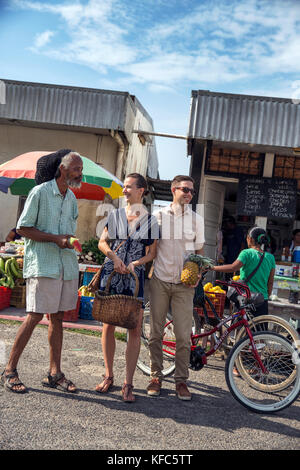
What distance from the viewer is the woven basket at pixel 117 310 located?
408 centimetres

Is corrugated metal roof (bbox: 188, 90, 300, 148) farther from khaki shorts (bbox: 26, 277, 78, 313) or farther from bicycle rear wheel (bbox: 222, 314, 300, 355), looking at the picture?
khaki shorts (bbox: 26, 277, 78, 313)

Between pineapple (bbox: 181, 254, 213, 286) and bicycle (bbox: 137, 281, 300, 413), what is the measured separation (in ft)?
2.14

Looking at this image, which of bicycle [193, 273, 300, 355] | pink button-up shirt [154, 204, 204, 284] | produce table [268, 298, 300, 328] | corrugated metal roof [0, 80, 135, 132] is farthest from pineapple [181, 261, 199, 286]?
corrugated metal roof [0, 80, 135, 132]

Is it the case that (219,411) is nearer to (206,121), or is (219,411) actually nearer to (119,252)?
(119,252)

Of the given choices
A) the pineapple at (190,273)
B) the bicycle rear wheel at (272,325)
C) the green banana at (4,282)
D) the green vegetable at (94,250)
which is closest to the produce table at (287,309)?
the bicycle rear wheel at (272,325)

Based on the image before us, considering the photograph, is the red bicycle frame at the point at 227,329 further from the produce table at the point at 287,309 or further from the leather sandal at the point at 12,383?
the leather sandal at the point at 12,383

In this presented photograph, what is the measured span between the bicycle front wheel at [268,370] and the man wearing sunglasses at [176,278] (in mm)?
485

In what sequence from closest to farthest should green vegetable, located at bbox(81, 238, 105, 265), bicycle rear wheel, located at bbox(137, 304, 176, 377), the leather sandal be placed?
the leather sandal → bicycle rear wheel, located at bbox(137, 304, 176, 377) → green vegetable, located at bbox(81, 238, 105, 265)

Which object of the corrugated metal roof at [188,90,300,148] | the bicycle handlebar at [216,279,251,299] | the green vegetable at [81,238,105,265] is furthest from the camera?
the green vegetable at [81,238,105,265]

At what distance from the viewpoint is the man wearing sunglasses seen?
452cm

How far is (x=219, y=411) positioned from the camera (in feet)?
13.7

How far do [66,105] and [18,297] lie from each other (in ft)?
14.8
